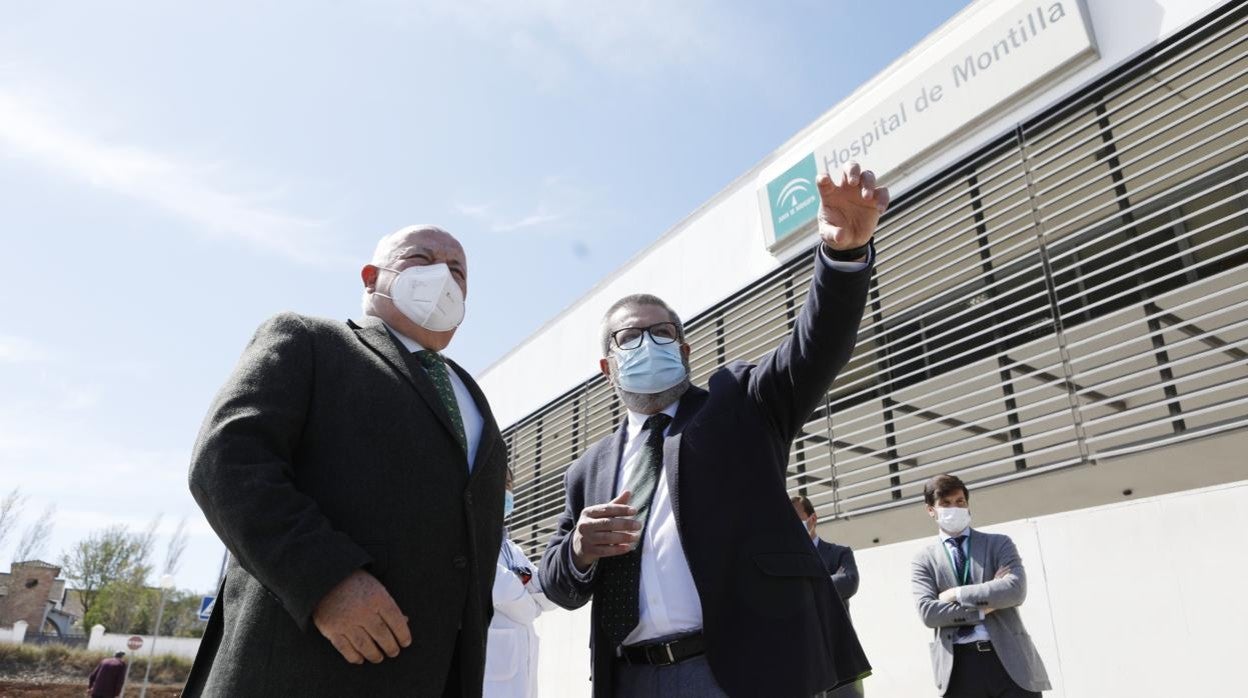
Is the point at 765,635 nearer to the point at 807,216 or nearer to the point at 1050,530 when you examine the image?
the point at 1050,530

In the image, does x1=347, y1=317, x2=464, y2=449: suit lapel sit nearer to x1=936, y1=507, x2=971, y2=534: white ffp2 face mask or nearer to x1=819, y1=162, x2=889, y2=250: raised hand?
x1=819, y1=162, x2=889, y2=250: raised hand

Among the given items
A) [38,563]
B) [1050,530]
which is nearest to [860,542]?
[1050,530]

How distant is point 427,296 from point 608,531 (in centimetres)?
81

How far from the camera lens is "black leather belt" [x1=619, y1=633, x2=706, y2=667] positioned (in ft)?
6.66

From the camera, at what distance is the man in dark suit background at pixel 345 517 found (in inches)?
60.8

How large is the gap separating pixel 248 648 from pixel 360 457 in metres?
0.43

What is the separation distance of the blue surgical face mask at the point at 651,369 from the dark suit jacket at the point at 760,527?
0.11 m

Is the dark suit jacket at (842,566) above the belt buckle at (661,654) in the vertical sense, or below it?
above

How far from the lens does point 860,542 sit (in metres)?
6.85

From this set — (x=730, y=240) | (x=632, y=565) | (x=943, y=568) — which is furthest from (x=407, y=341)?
(x=730, y=240)

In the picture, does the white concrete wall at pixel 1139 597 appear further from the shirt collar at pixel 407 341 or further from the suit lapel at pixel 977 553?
the shirt collar at pixel 407 341

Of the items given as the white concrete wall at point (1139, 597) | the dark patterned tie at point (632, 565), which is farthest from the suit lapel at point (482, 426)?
the white concrete wall at point (1139, 597)

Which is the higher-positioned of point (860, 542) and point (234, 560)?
point (860, 542)

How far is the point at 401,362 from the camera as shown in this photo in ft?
6.47
